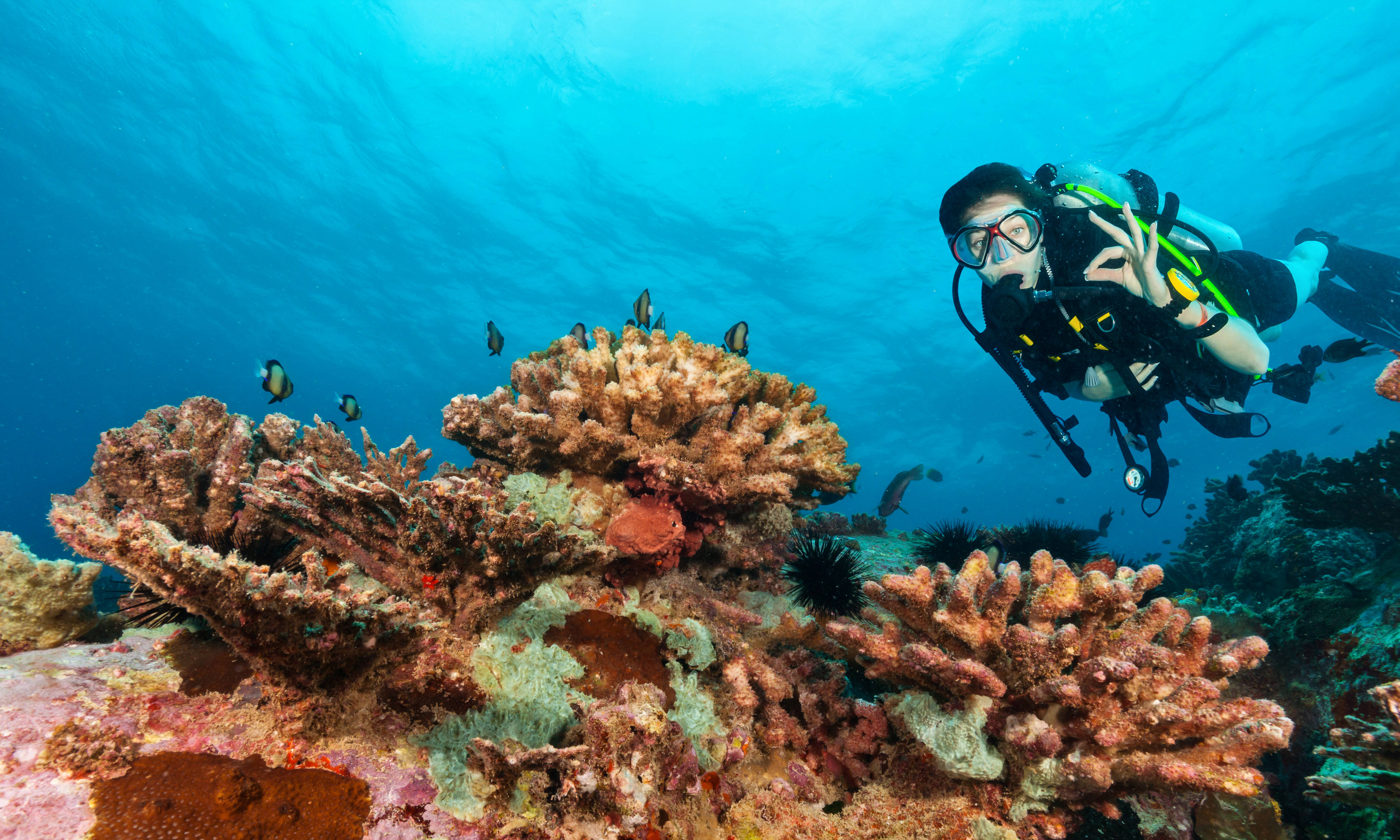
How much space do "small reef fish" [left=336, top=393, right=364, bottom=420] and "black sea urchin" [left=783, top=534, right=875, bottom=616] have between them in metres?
6.19

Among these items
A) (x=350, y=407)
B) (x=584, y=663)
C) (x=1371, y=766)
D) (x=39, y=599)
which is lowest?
(x=1371, y=766)

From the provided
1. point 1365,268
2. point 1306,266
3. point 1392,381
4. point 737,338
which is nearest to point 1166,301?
point 1392,381

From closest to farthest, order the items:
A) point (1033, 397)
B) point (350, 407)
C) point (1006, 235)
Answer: point (1006, 235), point (1033, 397), point (350, 407)

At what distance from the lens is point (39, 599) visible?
2.43m

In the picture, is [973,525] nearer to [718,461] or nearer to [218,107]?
[718,461]

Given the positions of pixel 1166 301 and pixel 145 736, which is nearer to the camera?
pixel 145 736

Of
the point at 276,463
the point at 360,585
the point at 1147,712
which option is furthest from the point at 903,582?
the point at 276,463

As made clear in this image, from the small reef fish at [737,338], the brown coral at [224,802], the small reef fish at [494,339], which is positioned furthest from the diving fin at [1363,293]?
the small reef fish at [494,339]

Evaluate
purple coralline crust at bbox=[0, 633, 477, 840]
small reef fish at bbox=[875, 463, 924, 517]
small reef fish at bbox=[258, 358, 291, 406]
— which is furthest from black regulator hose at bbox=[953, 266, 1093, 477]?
small reef fish at bbox=[258, 358, 291, 406]

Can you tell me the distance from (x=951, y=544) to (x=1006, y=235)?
355 cm

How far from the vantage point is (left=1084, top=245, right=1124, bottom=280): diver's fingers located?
4.75m

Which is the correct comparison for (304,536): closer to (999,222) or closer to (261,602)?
(261,602)

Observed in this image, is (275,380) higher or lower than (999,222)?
lower

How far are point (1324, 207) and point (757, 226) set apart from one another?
28.3m
